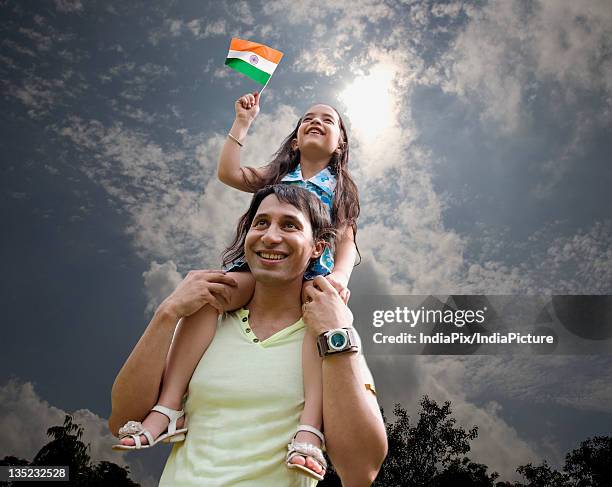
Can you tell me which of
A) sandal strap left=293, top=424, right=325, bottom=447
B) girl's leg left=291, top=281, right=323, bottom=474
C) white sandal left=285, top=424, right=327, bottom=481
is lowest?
white sandal left=285, top=424, right=327, bottom=481

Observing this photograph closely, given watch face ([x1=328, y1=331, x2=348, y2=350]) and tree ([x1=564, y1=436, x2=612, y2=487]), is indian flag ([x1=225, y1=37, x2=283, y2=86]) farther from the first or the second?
tree ([x1=564, y1=436, x2=612, y2=487])

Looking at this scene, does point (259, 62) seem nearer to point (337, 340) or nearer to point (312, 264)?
point (312, 264)

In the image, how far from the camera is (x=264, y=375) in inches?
99.3

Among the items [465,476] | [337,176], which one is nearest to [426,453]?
[465,476]

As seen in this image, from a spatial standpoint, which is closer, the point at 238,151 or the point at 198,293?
the point at 198,293

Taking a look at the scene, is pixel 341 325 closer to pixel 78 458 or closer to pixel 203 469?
pixel 203 469

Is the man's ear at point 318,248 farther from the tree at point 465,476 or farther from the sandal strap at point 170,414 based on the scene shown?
the tree at point 465,476

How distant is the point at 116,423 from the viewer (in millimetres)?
2654

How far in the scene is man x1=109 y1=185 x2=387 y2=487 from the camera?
7.88 feet

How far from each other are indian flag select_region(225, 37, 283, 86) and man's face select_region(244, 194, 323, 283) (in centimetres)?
243

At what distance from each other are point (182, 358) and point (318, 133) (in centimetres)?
250

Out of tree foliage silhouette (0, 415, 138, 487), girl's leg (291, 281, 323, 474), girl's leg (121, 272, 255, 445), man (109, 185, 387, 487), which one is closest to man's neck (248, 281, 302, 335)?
man (109, 185, 387, 487)

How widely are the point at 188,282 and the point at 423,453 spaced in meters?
25.3


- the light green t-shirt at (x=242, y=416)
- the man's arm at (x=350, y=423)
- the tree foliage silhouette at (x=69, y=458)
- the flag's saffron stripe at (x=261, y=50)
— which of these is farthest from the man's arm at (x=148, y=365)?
the tree foliage silhouette at (x=69, y=458)
